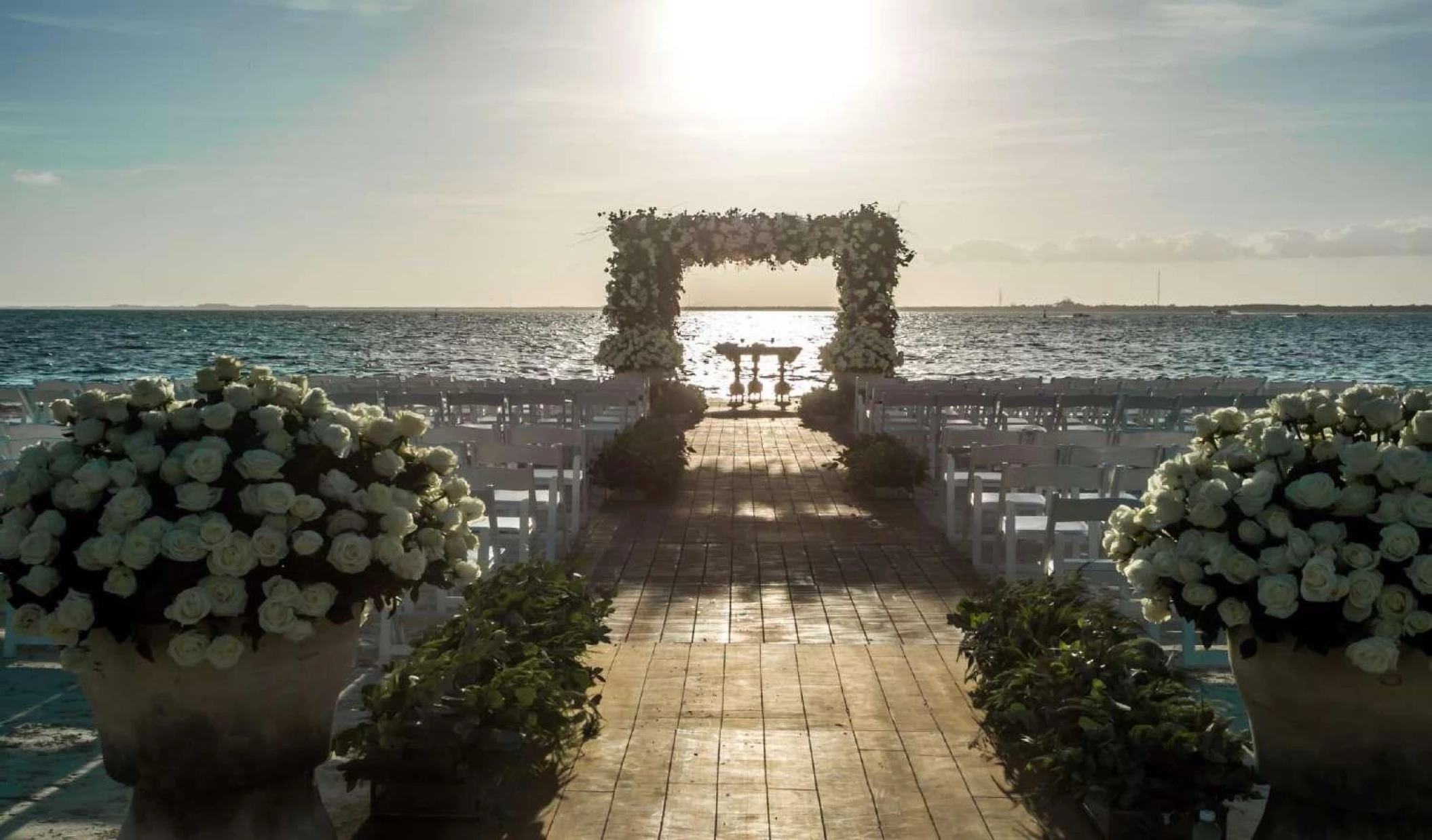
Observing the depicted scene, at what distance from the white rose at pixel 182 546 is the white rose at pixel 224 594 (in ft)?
0.22

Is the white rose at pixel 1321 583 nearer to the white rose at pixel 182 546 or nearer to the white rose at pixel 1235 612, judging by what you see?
the white rose at pixel 1235 612

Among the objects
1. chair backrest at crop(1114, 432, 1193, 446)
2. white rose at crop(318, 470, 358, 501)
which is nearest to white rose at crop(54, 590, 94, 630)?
white rose at crop(318, 470, 358, 501)

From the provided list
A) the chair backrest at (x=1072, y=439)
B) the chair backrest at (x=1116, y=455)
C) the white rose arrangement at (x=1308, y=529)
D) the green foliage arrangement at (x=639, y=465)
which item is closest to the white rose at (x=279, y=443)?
the white rose arrangement at (x=1308, y=529)

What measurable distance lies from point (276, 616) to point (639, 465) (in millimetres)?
8232

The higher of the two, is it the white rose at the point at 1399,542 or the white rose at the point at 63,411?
the white rose at the point at 63,411

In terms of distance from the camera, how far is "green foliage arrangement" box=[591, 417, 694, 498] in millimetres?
11453

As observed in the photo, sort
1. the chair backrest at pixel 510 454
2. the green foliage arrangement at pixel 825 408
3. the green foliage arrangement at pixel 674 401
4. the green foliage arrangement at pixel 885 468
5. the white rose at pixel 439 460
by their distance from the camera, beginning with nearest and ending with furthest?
1. the white rose at pixel 439 460
2. the chair backrest at pixel 510 454
3. the green foliage arrangement at pixel 885 468
4. the green foliage arrangement at pixel 825 408
5. the green foliage arrangement at pixel 674 401

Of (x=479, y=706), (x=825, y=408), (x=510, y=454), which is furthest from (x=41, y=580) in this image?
(x=825, y=408)

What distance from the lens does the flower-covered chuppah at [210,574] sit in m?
3.20

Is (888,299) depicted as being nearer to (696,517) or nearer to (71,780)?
(696,517)

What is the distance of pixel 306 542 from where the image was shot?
327 cm

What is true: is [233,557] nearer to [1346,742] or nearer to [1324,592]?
[1324,592]

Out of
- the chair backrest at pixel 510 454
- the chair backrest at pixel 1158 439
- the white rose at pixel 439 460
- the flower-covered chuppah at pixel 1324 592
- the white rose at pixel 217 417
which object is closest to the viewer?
the flower-covered chuppah at pixel 1324 592

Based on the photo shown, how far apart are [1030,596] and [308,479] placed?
301 cm
